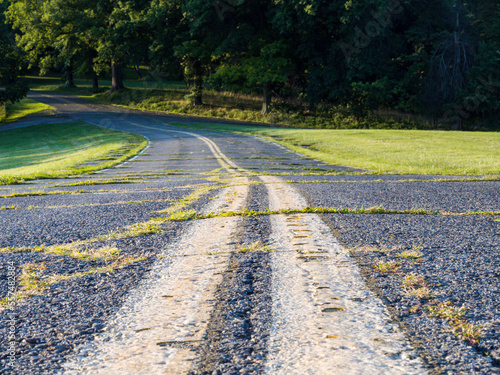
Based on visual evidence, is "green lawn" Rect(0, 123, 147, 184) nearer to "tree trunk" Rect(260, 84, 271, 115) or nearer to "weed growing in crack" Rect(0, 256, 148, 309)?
"weed growing in crack" Rect(0, 256, 148, 309)

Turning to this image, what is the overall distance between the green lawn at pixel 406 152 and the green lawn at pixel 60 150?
25.1ft

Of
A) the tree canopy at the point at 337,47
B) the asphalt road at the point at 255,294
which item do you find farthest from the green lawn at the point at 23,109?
the asphalt road at the point at 255,294

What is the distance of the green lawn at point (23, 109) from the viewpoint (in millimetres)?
42366

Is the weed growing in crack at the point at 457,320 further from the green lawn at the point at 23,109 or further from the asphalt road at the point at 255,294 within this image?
the green lawn at the point at 23,109

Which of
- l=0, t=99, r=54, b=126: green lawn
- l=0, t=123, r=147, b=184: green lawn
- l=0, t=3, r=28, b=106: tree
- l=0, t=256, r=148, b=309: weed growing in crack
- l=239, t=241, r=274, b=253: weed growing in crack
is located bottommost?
l=0, t=123, r=147, b=184: green lawn

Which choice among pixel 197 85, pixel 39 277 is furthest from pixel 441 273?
pixel 197 85

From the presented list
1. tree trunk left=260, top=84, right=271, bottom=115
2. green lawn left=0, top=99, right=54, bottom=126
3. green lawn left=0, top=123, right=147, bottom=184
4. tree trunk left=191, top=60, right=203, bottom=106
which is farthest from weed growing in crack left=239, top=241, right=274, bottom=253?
green lawn left=0, top=99, right=54, bottom=126

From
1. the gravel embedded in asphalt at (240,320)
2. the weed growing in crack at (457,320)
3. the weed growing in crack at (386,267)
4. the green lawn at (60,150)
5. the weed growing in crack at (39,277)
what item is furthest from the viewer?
the green lawn at (60,150)

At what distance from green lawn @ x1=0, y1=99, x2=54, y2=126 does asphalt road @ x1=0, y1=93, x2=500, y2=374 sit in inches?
1654

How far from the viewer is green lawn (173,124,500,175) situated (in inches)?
483

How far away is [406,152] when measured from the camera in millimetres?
16859

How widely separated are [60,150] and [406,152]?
16692 millimetres

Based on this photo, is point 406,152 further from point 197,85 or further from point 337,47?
point 197,85

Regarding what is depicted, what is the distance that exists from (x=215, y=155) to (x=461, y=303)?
14.0 metres
